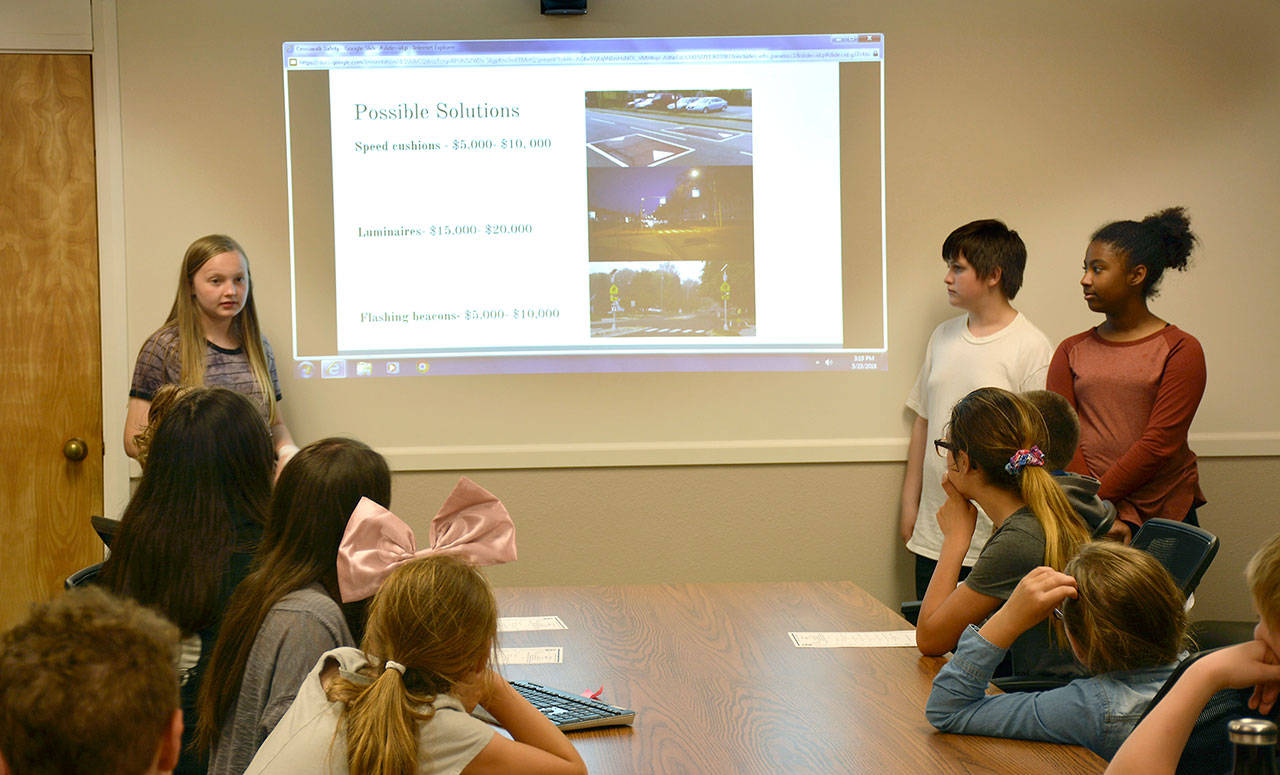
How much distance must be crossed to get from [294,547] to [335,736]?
433 millimetres

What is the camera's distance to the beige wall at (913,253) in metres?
3.89

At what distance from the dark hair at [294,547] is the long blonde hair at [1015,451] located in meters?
1.17

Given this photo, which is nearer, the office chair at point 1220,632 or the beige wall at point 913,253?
the office chair at point 1220,632

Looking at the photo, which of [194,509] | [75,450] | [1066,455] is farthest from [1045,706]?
[75,450]

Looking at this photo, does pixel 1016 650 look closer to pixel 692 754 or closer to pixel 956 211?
pixel 692 754

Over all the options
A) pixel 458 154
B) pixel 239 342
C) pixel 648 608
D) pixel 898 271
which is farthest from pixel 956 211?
pixel 239 342

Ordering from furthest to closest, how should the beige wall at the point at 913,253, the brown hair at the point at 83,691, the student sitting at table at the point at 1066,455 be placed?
1. the beige wall at the point at 913,253
2. the student sitting at table at the point at 1066,455
3. the brown hair at the point at 83,691

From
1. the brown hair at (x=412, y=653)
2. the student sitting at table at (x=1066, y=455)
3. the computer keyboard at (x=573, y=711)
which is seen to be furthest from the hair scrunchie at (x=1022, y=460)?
the brown hair at (x=412, y=653)

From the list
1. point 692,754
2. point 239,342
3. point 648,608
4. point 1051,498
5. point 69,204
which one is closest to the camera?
point 692,754

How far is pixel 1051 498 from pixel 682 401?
1945 millimetres

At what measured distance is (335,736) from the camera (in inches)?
51.3

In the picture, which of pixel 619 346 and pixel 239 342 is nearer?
pixel 239 342

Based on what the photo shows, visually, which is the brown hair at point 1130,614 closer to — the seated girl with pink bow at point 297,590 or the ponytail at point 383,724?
the seated girl with pink bow at point 297,590

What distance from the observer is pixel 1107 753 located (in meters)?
1.63
